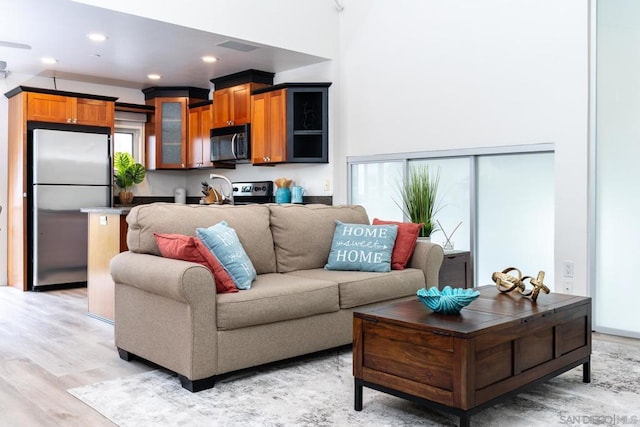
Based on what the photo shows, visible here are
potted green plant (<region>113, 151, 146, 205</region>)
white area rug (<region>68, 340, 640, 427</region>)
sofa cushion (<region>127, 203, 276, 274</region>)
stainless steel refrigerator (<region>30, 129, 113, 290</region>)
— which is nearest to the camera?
white area rug (<region>68, 340, 640, 427</region>)

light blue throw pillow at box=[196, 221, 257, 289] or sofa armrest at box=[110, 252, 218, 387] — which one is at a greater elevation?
light blue throw pillow at box=[196, 221, 257, 289]

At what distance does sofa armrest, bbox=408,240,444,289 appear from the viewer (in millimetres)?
4012

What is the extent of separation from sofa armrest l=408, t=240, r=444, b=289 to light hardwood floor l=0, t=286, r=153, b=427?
1940 mm

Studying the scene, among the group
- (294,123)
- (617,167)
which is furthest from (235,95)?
(617,167)

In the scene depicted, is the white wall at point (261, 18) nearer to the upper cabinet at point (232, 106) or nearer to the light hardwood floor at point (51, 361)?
the upper cabinet at point (232, 106)

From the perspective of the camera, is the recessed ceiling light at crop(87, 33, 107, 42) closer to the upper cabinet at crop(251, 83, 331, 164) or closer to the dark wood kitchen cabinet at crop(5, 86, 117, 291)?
the dark wood kitchen cabinet at crop(5, 86, 117, 291)

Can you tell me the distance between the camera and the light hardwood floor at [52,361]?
8.63 ft

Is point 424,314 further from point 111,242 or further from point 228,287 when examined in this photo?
point 111,242

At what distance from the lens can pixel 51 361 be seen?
137 inches

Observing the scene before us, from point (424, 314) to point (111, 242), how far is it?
292 cm

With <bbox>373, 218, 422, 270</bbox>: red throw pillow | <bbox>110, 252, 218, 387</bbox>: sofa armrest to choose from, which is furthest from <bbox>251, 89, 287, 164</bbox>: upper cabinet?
<bbox>110, 252, 218, 387</bbox>: sofa armrest

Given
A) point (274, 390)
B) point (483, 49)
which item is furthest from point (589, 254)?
point (274, 390)

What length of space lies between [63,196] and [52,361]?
3242 millimetres

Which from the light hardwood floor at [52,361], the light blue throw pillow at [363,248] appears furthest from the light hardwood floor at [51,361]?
the light blue throw pillow at [363,248]
